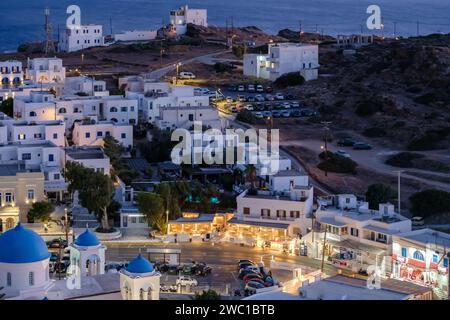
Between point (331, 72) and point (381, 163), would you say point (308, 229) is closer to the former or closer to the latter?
point (381, 163)

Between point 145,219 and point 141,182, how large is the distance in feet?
11.4

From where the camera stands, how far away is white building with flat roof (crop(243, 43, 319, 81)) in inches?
1646

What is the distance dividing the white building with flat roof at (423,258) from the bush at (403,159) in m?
9.98

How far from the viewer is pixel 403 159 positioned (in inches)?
1114

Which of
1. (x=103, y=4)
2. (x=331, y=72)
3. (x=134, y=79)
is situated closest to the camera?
(x=134, y=79)

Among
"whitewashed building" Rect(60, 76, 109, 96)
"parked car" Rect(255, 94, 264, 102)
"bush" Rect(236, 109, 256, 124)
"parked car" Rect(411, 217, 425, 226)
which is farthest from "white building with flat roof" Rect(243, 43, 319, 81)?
"parked car" Rect(411, 217, 425, 226)

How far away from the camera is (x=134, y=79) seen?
3609 cm

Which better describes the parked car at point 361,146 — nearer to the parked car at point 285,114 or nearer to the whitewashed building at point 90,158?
the parked car at point 285,114

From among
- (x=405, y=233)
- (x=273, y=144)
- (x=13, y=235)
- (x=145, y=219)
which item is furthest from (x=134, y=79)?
(x=13, y=235)

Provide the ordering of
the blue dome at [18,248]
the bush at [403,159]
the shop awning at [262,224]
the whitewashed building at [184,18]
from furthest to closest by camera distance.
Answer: the whitewashed building at [184,18] < the bush at [403,159] < the shop awning at [262,224] < the blue dome at [18,248]

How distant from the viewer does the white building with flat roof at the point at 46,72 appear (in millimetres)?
35625

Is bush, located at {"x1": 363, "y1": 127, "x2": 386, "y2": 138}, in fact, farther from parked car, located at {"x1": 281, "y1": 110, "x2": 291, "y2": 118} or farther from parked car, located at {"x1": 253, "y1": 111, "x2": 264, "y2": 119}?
parked car, located at {"x1": 253, "y1": 111, "x2": 264, "y2": 119}

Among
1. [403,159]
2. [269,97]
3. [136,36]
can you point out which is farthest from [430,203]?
[136,36]

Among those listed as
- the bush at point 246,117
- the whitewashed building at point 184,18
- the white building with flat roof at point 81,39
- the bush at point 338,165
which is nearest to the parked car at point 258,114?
the bush at point 246,117
